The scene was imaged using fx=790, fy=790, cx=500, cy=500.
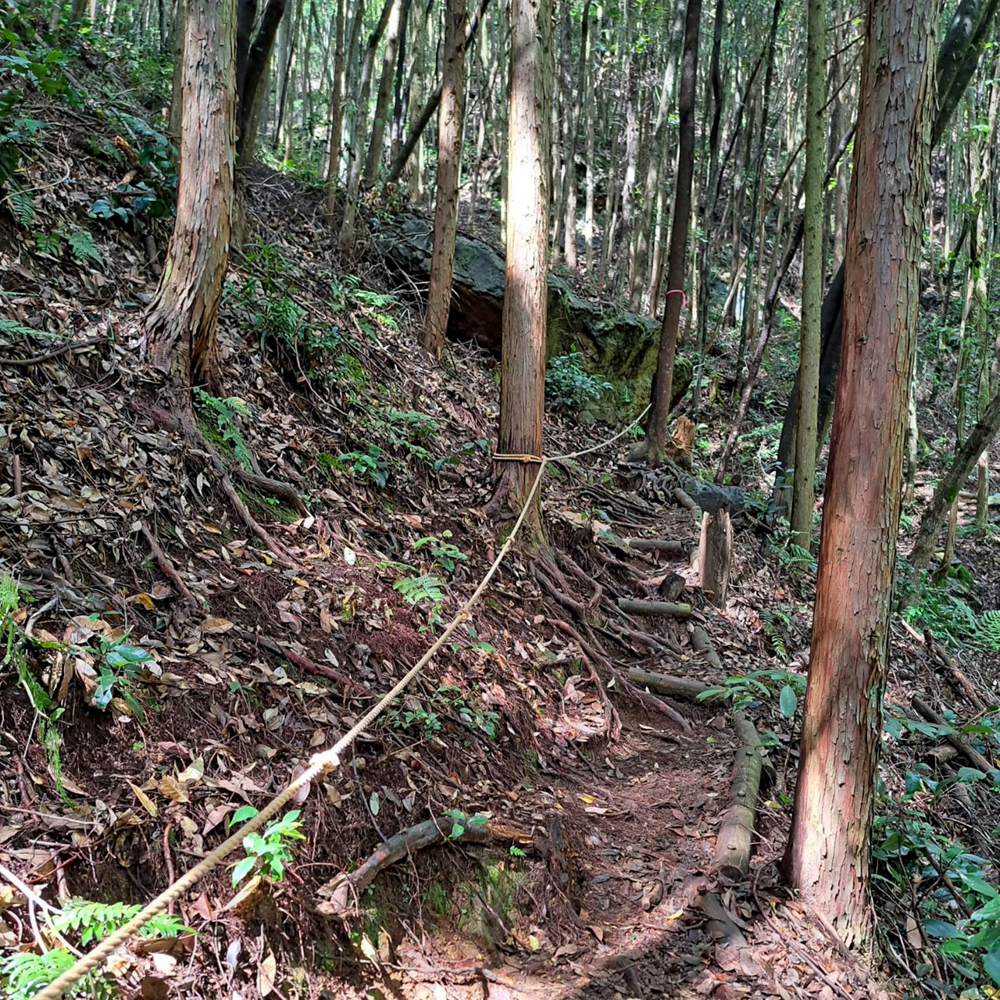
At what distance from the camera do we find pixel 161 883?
2521 mm

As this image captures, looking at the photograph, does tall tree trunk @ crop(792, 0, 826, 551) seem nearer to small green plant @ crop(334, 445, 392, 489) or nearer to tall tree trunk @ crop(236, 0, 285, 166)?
small green plant @ crop(334, 445, 392, 489)

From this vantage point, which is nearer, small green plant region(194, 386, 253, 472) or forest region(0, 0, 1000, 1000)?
forest region(0, 0, 1000, 1000)

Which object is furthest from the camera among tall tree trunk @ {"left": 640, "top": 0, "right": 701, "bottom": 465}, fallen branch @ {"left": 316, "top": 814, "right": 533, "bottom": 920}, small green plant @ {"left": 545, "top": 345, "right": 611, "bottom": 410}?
small green plant @ {"left": 545, "top": 345, "right": 611, "bottom": 410}

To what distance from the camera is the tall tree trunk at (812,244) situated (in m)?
7.81

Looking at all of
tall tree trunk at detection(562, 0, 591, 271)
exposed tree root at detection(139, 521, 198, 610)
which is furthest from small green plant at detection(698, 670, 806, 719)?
tall tree trunk at detection(562, 0, 591, 271)

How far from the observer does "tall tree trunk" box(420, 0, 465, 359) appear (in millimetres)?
8523

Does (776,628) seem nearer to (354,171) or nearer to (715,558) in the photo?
(715,558)

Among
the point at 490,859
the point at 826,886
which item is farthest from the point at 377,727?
the point at 826,886

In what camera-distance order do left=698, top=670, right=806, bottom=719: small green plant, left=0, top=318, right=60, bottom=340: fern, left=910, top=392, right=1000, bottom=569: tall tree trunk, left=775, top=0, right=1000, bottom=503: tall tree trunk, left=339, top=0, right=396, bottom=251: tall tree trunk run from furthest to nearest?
left=339, top=0, right=396, bottom=251: tall tree trunk → left=775, top=0, right=1000, bottom=503: tall tree trunk → left=910, top=392, right=1000, bottom=569: tall tree trunk → left=0, top=318, right=60, bottom=340: fern → left=698, top=670, right=806, bottom=719: small green plant

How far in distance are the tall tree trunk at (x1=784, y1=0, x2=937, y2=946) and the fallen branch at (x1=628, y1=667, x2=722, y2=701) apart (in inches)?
91.1

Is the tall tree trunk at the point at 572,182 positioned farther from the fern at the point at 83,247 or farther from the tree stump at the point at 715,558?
the fern at the point at 83,247

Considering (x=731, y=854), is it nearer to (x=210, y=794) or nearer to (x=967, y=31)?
(x=210, y=794)

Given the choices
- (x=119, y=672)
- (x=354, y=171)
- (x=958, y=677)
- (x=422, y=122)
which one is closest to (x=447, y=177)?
(x=354, y=171)

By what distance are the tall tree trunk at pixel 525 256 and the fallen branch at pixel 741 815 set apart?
91.6 inches
